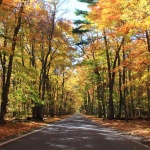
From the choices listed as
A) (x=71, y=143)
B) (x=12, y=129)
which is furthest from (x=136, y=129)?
(x=71, y=143)

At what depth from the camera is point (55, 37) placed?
104 ft

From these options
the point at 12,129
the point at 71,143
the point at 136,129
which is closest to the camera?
the point at 71,143

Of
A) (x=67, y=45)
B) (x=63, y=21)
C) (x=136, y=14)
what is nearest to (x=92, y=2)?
(x=63, y=21)

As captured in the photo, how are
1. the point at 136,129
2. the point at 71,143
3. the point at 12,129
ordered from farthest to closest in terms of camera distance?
the point at 136,129, the point at 12,129, the point at 71,143

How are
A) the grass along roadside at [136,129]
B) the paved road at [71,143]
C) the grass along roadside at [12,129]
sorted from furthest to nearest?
the grass along roadside at [136,129], the grass along roadside at [12,129], the paved road at [71,143]

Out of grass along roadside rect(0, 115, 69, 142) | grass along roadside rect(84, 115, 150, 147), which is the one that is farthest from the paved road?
grass along roadside rect(84, 115, 150, 147)

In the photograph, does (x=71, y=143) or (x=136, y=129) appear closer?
(x=71, y=143)

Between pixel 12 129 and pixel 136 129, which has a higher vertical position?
pixel 12 129

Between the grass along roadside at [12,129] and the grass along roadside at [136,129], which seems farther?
the grass along roadside at [136,129]

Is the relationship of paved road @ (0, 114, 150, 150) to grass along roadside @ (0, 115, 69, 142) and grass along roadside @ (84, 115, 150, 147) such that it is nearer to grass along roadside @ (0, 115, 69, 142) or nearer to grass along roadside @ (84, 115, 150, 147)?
grass along roadside @ (0, 115, 69, 142)

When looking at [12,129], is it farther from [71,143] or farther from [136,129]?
[136,129]

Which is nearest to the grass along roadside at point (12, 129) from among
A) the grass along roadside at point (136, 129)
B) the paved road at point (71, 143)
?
the paved road at point (71, 143)

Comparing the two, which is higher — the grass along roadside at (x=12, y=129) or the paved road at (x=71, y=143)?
the grass along roadside at (x=12, y=129)

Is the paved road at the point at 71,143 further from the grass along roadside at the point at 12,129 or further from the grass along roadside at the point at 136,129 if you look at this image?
the grass along roadside at the point at 136,129
